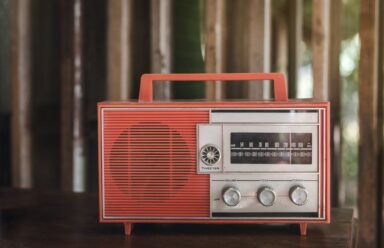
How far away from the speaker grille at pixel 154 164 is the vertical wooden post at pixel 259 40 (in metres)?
0.73

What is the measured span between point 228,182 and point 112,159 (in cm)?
23

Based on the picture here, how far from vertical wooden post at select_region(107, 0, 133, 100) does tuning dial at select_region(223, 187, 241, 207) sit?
2.81 ft

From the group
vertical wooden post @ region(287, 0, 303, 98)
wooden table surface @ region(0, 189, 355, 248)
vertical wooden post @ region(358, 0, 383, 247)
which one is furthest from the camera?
vertical wooden post @ region(287, 0, 303, 98)

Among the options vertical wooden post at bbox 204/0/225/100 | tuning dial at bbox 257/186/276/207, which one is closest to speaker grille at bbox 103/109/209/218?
tuning dial at bbox 257/186/276/207

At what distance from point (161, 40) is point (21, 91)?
503 mm

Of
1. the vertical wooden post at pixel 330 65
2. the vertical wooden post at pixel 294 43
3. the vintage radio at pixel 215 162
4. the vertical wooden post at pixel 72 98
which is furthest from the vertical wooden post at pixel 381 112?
the vertical wooden post at pixel 72 98

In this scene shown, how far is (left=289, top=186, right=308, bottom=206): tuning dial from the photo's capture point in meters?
1.13

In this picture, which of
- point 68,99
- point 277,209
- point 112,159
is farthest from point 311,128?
point 68,99

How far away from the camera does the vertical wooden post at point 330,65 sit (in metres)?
1.77

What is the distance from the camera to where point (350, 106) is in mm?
2092

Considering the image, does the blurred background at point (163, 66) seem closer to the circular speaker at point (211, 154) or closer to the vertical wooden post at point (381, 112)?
the vertical wooden post at point (381, 112)

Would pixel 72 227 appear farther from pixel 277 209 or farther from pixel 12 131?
pixel 12 131

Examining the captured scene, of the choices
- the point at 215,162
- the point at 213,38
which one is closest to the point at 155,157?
the point at 215,162

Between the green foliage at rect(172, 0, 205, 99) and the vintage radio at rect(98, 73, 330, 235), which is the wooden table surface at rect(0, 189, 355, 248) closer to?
the vintage radio at rect(98, 73, 330, 235)
